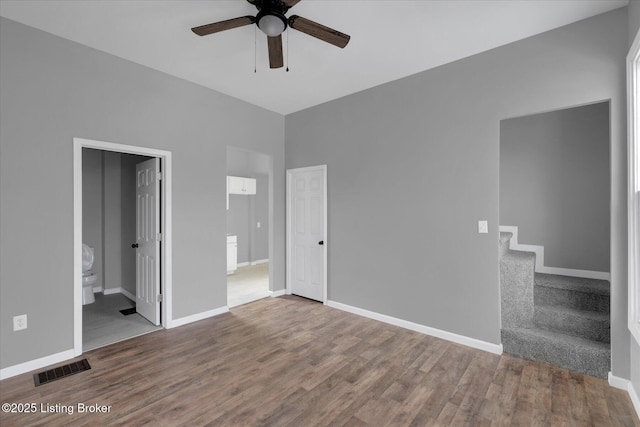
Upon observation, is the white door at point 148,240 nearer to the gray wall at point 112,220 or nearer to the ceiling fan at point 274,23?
Result: the gray wall at point 112,220

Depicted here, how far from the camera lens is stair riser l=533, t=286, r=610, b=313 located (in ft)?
9.41

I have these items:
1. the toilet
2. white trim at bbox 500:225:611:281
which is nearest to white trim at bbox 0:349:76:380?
the toilet

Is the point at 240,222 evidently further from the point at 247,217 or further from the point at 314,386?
the point at 314,386

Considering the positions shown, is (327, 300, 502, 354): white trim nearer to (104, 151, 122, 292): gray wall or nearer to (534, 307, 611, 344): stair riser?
(534, 307, 611, 344): stair riser

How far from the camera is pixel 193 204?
372 centimetres

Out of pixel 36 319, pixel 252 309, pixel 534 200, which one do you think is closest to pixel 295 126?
pixel 252 309

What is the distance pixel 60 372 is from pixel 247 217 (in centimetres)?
554

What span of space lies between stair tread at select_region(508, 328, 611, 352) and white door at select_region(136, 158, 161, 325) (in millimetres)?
3941

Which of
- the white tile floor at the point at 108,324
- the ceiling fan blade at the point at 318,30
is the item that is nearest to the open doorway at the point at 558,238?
the ceiling fan blade at the point at 318,30

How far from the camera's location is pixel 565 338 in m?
2.70

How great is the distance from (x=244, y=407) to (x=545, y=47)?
3.92 meters

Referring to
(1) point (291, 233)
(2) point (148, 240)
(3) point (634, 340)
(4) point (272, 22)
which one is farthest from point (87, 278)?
(3) point (634, 340)

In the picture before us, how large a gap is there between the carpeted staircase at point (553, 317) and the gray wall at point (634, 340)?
0.27 metres

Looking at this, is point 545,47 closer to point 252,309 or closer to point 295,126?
point 295,126
